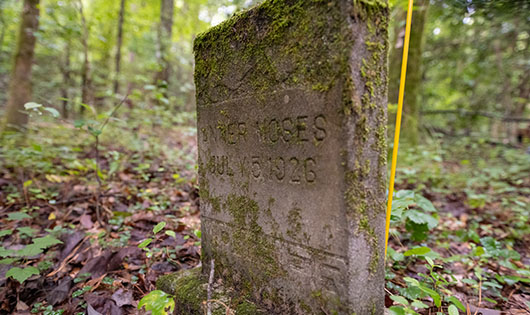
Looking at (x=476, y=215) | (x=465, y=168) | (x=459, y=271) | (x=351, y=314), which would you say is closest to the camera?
(x=351, y=314)

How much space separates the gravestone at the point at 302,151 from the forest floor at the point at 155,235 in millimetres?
523

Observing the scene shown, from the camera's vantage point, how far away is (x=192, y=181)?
4.25 meters

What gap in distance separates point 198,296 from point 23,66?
646 cm

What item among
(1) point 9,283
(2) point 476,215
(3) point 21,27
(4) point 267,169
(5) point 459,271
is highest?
(3) point 21,27

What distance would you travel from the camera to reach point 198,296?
1.76m

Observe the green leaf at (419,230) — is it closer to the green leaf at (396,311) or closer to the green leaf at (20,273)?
the green leaf at (396,311)

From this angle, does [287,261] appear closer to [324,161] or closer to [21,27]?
[324,161]

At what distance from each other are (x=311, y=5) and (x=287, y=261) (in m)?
1.28

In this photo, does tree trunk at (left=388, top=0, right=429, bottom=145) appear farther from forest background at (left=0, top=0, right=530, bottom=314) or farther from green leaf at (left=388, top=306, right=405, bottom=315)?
green leaf at (left=388, top=306, right=405, bottom=315)

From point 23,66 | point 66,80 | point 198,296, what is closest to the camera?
point 198,296

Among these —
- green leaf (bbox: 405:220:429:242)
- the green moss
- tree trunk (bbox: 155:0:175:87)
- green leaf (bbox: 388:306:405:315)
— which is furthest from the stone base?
tree trunk (bbox: 155:0:175:87)

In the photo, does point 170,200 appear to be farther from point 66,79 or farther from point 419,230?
point 66,79

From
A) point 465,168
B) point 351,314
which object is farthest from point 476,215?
point 351,314

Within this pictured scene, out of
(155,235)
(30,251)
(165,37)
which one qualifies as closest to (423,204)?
(155,235)
